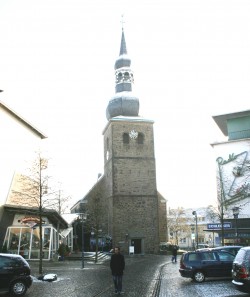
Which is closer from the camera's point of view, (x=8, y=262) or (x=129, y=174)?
(x=8, y=262)

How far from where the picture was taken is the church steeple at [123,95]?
190ft

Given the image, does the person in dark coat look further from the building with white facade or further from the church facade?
the church facade

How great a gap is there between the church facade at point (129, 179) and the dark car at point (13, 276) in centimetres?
3495

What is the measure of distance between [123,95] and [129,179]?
12.1 m

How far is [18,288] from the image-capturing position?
1465 cm

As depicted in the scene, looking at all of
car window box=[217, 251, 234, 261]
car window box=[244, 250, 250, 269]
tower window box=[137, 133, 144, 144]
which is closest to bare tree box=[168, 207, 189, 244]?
tower window box=[137, 133, 144, 144]

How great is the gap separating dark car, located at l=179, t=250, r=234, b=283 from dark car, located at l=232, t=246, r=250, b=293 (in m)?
5.72

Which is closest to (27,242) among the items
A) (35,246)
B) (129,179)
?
(35,246)

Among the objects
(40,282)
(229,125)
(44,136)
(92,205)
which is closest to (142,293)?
(40,282)

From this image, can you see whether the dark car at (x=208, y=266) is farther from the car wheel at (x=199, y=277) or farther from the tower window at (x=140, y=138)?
the tower window at (x=140, y=138)

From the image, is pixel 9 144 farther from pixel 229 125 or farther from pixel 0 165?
pixel 229 125

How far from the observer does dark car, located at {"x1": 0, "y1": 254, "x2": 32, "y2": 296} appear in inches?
565

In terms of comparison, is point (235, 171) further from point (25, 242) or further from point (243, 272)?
point (243, 272)

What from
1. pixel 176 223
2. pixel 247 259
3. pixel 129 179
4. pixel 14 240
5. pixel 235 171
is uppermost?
pixel 129 179
